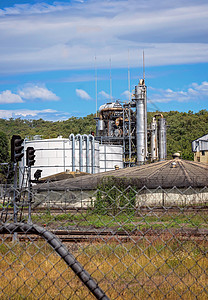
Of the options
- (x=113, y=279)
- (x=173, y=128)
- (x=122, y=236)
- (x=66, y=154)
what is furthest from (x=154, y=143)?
(x=113, y=279)

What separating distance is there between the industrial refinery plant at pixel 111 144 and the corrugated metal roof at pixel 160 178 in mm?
12421

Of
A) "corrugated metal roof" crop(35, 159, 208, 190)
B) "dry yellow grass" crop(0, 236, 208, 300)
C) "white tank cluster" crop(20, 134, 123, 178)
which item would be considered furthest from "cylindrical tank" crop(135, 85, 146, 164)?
"dry yellow grass" crop(0, 236, 208, 300)

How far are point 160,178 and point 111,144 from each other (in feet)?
82.3

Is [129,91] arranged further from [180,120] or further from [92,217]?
[180,120]

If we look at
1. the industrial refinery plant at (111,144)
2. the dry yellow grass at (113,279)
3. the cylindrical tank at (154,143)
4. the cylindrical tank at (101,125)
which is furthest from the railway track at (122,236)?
the cylindrical tank at (101,125)

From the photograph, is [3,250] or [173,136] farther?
[173,136]

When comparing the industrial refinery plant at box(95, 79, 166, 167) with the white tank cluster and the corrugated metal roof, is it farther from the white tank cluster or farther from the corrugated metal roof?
the corrugated metal roof

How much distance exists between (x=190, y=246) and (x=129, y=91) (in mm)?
46831

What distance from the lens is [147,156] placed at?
172 ft

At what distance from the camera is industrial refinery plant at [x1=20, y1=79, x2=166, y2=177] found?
48750mm

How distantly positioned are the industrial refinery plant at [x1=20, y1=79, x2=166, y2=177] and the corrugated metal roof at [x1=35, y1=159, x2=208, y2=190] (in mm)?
12421

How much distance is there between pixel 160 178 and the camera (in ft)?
103

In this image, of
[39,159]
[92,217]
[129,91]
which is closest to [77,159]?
[39,159]

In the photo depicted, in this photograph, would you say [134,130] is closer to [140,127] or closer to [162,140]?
[140,127]
